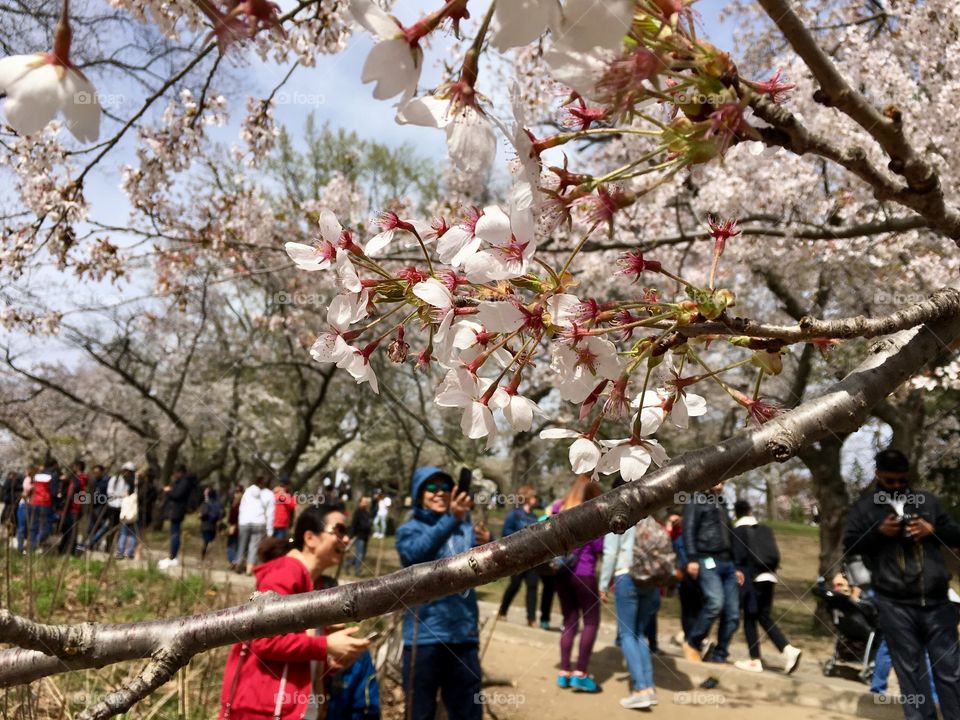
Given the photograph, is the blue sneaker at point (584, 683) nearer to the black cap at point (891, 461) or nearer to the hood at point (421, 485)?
the hood at point (421, 485)

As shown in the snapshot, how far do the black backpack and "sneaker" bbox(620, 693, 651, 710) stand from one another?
90.1 inches

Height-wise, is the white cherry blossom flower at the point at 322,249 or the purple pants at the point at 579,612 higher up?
the white cherry blossom flower at the point at 322,249

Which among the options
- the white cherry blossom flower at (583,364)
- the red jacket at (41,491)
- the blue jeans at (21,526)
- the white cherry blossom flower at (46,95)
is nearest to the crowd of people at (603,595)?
the white cherry blossom flower at (583,364)

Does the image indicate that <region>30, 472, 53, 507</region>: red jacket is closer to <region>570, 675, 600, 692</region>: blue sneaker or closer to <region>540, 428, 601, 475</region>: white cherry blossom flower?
<region>570, 675, 600, 692</region>: blue sneaker

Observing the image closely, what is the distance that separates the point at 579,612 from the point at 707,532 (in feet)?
4.90

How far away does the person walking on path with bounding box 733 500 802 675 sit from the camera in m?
7.00

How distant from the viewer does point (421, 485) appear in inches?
164

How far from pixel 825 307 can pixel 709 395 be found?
3.50m

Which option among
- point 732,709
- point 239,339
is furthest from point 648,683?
point 239,339

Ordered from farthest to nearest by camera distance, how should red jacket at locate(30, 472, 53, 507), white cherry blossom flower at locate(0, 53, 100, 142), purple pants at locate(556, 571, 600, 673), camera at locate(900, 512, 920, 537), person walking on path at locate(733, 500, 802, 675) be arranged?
red jacket at locate(30, 472, 53, 507) → person walking on path at locate(733, 500, 802, 675) → purple pants at locate(556, 571, 600, 673) → camera at locate(900, 512, 920, 537) → white cherry blossom flower at locate(0, 53, 100, 142)

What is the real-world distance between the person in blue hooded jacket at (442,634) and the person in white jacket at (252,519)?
6.65 metres

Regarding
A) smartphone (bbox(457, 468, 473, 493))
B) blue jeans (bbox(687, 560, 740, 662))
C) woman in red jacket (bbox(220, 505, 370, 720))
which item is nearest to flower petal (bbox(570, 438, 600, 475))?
woman in red jacket (bbox(220, 505, 370, 720))

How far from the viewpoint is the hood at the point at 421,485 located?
13.5ft

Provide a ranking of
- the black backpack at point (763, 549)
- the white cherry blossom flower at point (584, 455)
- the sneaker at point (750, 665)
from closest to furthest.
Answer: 1. the white cherry blossom flower at point (584, 455)
2. the sneaker at point (750, 665)
3. the black backpack at point (763, 549)
